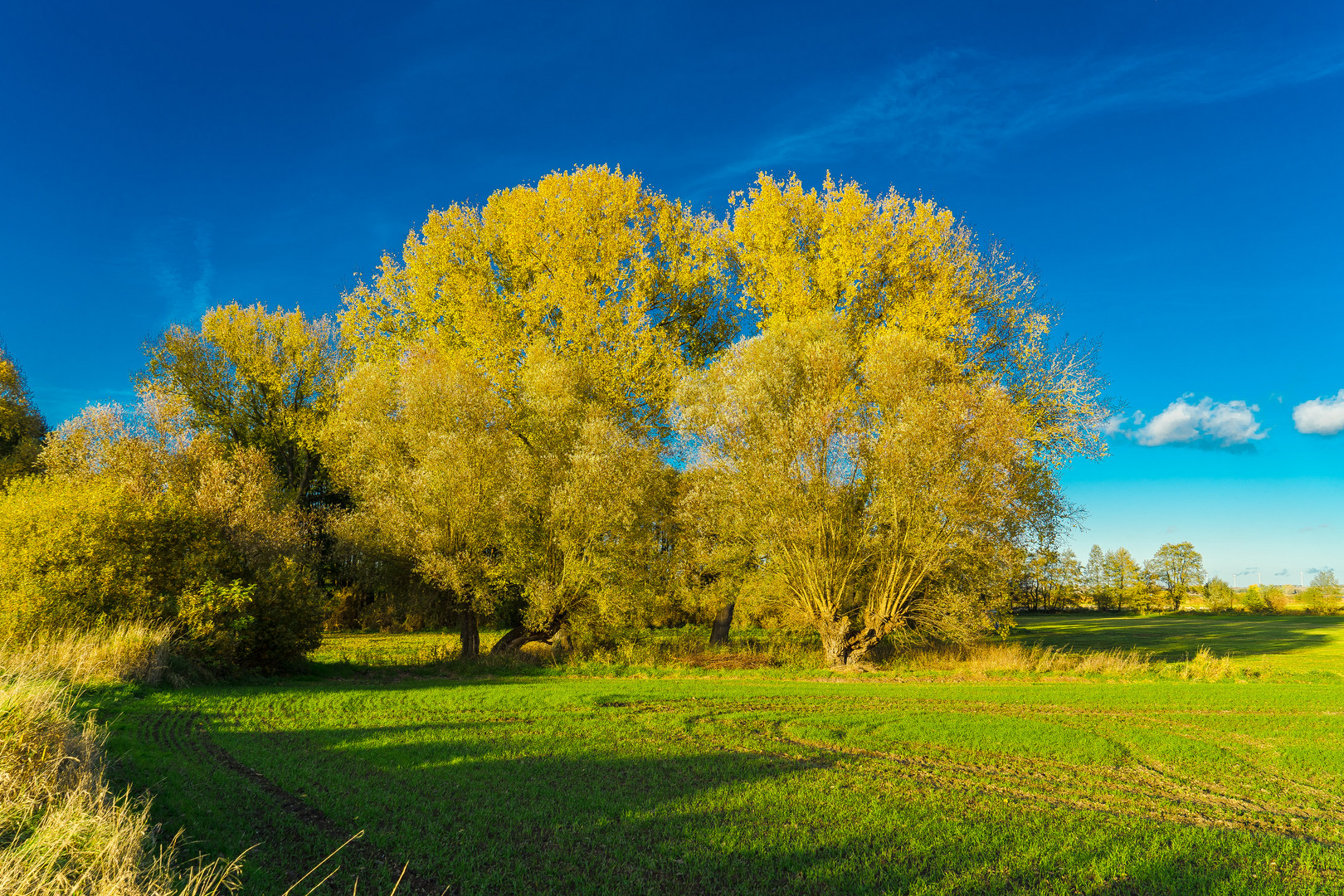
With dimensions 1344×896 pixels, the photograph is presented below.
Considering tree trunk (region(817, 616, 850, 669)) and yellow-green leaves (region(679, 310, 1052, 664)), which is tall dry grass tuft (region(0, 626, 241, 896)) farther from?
tree trunk (region(817, 616, 850, 669))

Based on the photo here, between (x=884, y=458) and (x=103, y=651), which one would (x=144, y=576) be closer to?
(x=103, y=651)

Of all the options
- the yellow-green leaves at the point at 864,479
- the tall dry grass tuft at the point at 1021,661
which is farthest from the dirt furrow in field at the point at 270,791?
the tall dry grass tuft at the point at 1021,661

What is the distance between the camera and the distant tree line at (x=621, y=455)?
1931 centimetres

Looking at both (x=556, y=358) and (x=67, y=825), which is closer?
(x=67, y=825)

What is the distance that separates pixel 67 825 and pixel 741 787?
23.2 ft

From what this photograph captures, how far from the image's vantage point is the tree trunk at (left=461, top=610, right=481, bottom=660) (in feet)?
80.7

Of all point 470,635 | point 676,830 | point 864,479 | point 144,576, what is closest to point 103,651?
point 144,576

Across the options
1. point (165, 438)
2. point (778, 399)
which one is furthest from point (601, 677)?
point (165, 438)

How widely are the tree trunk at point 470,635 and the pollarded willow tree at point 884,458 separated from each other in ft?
32.2

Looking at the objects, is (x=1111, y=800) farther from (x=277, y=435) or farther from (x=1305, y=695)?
(x=277, y=435)

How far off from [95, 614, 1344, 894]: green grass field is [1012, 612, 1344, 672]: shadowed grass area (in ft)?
53.5

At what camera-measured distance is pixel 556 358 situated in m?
29.1

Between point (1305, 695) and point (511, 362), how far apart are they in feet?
99.9

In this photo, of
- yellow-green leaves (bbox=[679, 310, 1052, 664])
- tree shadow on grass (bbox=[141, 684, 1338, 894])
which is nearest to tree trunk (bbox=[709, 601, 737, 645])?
yellow-green leaves (bbox=[679, 310, 1052, 664])
